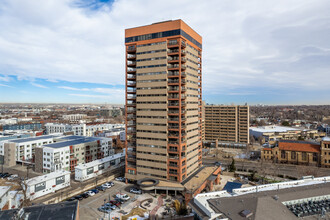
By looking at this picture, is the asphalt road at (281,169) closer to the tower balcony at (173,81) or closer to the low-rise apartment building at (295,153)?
the low-rise apartment building at (295,153)

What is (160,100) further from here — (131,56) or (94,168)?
(94,168)

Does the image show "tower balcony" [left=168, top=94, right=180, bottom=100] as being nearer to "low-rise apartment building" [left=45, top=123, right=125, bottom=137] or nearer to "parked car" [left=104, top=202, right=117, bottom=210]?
"parked car" [left=104, top=202, right=117, bottom=210]

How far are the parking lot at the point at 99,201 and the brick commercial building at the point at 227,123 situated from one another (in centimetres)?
7836

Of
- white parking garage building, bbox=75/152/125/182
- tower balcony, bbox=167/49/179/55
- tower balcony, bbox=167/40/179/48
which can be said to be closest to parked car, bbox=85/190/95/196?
white parking garage building, bbox=75/152/125/182

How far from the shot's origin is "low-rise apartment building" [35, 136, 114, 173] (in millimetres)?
65625

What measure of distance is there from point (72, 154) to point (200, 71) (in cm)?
5222

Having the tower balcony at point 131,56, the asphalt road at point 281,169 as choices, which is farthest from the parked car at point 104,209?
the asphalt road at point 281,169

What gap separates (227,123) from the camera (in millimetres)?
120500

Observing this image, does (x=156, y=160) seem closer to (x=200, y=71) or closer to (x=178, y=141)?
(x=178, y=141)

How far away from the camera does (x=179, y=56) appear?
52.0 metres

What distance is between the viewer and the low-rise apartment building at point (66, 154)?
65625 mm

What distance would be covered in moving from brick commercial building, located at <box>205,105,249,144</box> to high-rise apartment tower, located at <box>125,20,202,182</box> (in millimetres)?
66693

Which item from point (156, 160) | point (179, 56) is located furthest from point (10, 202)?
point (179, 56)

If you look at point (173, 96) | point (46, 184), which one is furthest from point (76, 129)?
point (173, 96)
